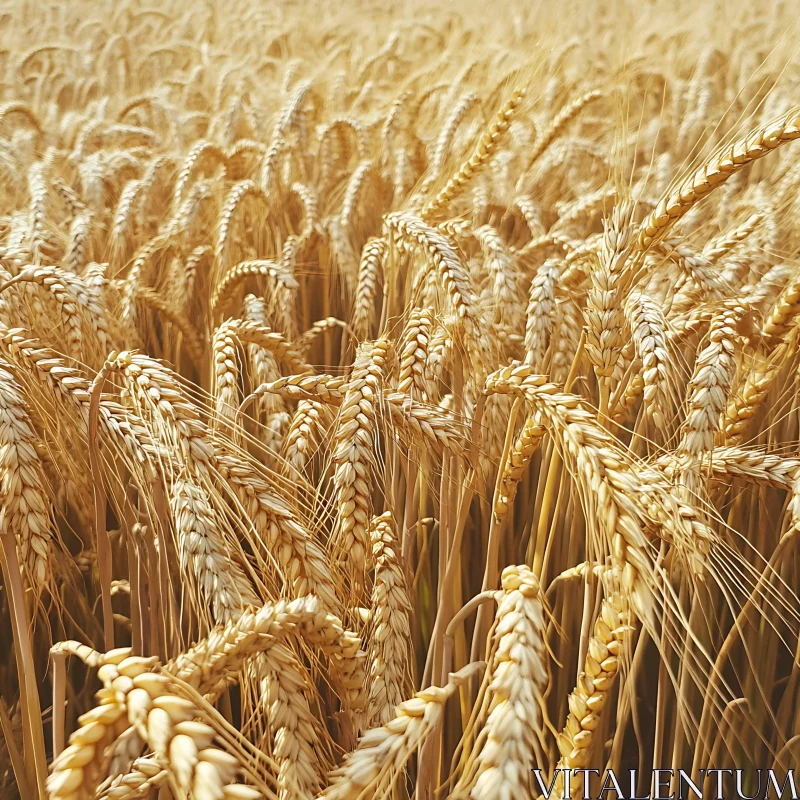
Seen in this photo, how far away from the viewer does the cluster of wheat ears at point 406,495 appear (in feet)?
2.20

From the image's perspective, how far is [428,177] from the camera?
2207mm

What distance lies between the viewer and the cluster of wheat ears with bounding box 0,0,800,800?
67cm

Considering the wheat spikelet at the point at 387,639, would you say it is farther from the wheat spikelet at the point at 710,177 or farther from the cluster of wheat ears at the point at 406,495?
the wheat spikelet at the point at 710,177

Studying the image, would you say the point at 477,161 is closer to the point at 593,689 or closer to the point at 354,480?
the point at 354,480

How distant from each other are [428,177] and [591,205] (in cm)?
52

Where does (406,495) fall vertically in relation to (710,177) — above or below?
below

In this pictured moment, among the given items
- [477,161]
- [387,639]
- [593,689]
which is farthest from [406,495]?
[477,161]

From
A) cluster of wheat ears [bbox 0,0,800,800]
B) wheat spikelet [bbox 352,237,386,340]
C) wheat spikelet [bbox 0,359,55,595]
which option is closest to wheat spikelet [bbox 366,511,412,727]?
cluster of wheat ears [bbox 0,0,800,800]

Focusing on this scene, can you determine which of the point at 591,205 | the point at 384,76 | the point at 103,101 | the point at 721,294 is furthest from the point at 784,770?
the point at 384,76

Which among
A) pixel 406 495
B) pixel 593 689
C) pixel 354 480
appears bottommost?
pixel 593 689

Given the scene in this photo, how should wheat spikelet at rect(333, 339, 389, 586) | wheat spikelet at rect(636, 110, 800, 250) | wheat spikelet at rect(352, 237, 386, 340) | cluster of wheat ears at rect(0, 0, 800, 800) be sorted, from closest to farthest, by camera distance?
cluster of wheat ears at rect(0, 0, 800, 800)
wheat spikelet at rect(333, 339, 389, 586)
wheat spikelet at rect(636, 110, 800, 250)
wheat spikelet at rect(352, 237, 386, 340)

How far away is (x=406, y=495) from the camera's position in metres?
1.23

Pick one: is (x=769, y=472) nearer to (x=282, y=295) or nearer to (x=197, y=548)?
(x=197, y=548)

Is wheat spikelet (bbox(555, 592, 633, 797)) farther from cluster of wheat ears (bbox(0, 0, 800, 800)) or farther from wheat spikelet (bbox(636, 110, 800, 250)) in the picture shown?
wheat spikelet (bbox(636, 110, 800, 250))
